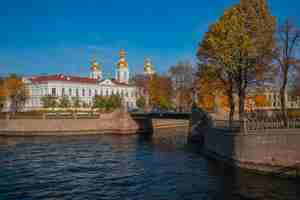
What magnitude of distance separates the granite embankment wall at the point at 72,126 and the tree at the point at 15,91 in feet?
125

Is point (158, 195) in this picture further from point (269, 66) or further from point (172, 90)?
point (172, 90)

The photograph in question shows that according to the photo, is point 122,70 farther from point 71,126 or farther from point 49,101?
point 71,126

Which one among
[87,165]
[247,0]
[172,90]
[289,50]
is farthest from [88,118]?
[289,50]

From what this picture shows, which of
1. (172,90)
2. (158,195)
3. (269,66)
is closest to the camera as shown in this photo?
(158,195)

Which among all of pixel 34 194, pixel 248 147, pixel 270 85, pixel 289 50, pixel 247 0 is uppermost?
pixel 247 0

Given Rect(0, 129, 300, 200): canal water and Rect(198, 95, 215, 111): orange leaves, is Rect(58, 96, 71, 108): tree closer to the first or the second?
Rect(198, 95, 215, 111): orange leaves

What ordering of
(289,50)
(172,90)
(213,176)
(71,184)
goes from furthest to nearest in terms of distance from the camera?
(172,90)
(289,50)
(213,176)
(71,184)

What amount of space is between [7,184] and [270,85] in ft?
84.0

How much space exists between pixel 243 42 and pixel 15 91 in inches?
3293

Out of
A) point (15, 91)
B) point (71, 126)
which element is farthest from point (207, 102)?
point (15, 91)

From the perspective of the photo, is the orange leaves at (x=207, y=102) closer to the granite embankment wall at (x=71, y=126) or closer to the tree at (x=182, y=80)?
the tree at (x=182, y=80)

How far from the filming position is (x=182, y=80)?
78.5 meters

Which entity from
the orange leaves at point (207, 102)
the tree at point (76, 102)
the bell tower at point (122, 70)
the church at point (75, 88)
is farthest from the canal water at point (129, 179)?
the bell tower at point (122, 70)

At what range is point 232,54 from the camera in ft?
108
